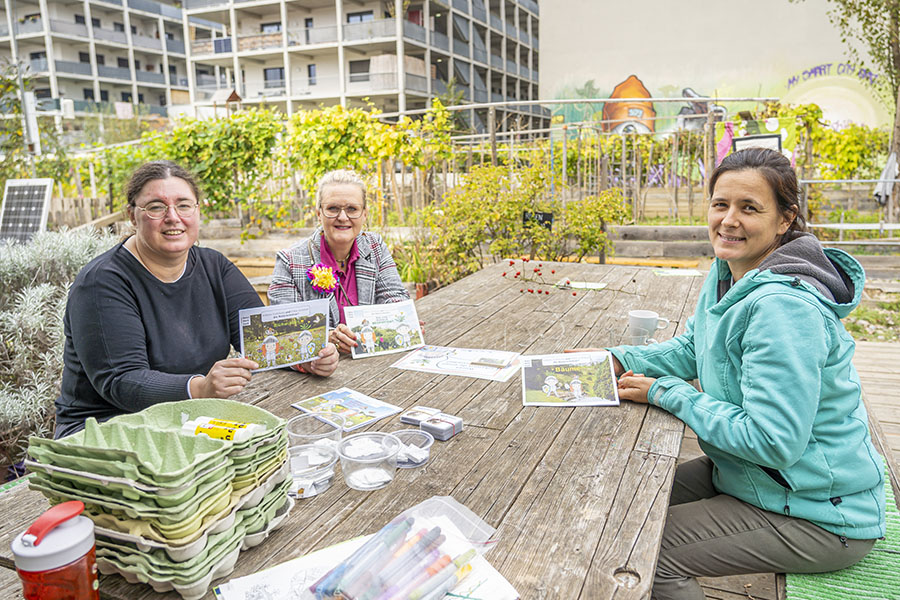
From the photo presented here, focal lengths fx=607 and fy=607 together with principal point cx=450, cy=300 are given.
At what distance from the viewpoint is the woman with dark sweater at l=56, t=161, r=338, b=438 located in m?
1.89

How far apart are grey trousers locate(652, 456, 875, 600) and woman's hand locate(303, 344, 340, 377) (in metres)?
1.21

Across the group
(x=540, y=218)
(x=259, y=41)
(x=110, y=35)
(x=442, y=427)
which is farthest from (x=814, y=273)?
(x=110, y=35)

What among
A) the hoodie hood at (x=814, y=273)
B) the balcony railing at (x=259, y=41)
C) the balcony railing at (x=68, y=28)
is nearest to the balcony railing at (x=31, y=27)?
the balcony railing at (x=68, y=28)

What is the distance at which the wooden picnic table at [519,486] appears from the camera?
114cm

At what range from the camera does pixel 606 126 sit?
19.2m

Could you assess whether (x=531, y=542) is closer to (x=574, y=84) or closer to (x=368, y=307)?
(x=368, y=307)

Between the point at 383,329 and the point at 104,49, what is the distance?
4293cm

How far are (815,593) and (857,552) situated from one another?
6.6 inches

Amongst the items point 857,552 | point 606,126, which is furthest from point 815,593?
point 606,126

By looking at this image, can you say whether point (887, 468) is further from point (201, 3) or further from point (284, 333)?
point (201, 3)

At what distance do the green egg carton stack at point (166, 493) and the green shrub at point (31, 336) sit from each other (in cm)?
218

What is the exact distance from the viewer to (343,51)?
2833 centimetres

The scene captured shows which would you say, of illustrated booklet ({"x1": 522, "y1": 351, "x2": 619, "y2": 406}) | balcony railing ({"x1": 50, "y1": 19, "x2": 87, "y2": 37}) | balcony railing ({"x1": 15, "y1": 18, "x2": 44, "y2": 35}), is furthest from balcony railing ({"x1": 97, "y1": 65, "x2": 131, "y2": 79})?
illustrated booklet ({"x1": 522, "y1": 351, "x2": 619, "y2": 406})

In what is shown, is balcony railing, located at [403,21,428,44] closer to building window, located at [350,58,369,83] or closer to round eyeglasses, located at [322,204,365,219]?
building window, located at [350,58,369,83]
